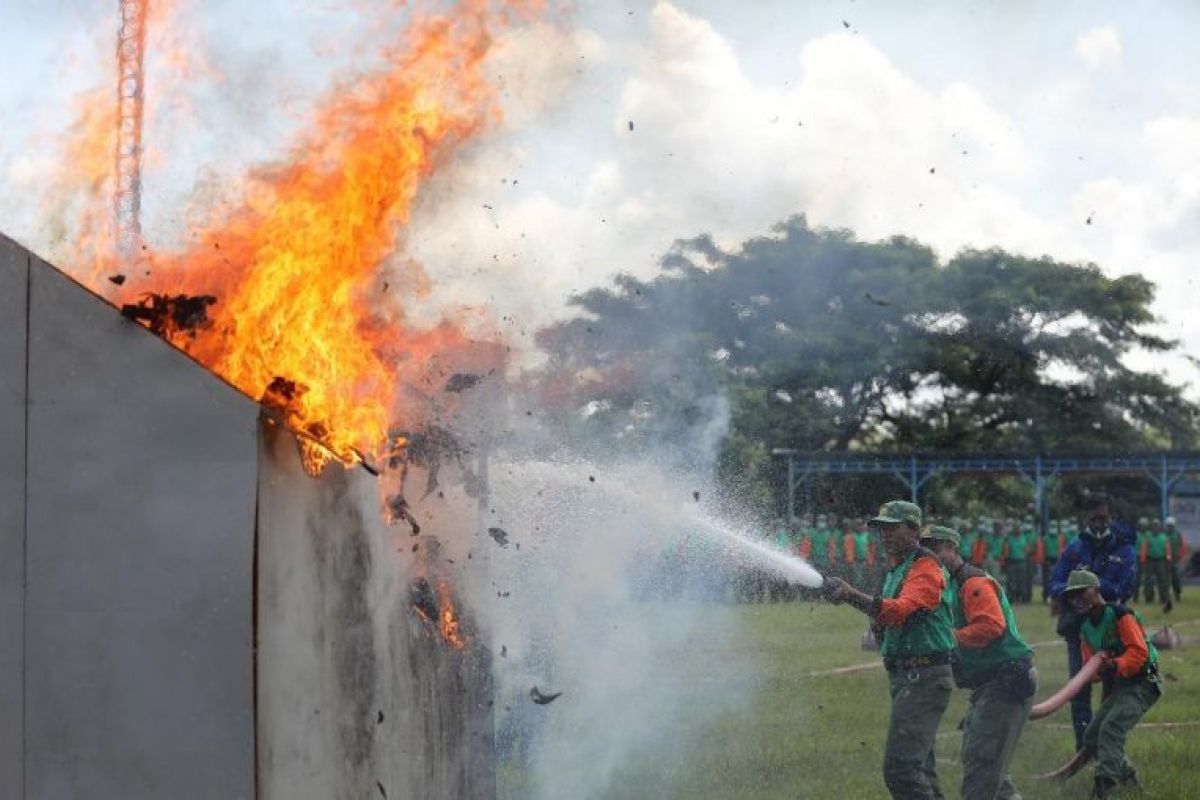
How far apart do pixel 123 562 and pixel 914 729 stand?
15.5 feet

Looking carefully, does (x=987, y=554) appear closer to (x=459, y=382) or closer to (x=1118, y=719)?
(x=1118, y=719)

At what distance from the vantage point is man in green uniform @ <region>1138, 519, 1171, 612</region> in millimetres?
24953

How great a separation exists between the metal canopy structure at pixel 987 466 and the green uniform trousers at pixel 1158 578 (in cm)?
371

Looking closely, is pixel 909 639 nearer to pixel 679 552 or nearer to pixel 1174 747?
pixel 1174 747

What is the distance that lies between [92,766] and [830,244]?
2949 centimetres

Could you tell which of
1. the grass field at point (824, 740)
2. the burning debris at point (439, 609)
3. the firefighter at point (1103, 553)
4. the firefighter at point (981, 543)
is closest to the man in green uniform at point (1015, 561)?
the firefighter at point (981, 543)

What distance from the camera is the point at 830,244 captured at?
3250cm

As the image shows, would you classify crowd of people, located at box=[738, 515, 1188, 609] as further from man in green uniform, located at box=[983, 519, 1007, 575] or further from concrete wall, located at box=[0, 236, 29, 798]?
concrete wall, located at box=[0, 236, 29, 798]

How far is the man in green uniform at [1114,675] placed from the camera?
9.06 metres

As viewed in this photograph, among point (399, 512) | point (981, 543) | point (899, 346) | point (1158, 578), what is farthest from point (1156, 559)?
point (399, 512)

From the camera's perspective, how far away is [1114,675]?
30.5 ft

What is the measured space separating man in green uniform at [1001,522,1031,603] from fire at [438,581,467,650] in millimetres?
22091

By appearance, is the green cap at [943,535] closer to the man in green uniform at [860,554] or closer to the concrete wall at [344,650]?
the concrete wall at [344,650]

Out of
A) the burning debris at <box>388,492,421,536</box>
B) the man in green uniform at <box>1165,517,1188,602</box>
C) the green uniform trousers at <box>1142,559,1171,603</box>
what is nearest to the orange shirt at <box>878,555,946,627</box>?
the burning debris at <box>388,492,421,536</box>
